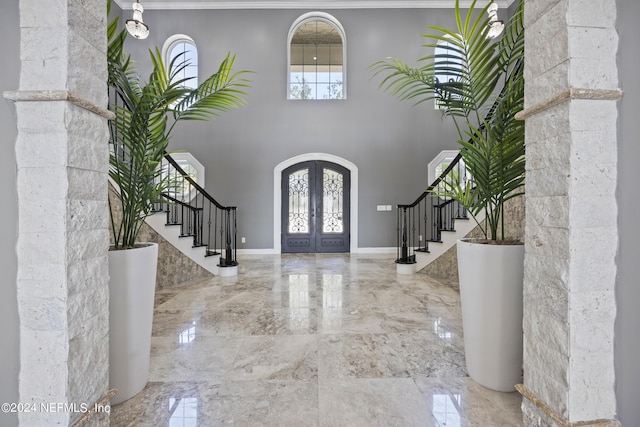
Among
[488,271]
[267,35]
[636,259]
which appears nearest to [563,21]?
[636,259]

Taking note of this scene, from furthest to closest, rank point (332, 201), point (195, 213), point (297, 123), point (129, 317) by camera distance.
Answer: point (332, 201)
point (297, 123)
point (195, 213)
point (129, 317)

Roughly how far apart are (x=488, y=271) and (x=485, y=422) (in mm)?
702

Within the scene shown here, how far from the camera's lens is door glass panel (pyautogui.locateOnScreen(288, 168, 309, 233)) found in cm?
691

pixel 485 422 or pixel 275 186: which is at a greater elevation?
pixel 275 186

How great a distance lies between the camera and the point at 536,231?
1232mm

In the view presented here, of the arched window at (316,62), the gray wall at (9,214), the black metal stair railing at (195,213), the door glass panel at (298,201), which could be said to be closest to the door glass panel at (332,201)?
the door glass panel at (298,201)

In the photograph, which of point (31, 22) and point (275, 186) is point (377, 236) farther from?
point (31, 22)

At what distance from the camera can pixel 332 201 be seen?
6969 mm

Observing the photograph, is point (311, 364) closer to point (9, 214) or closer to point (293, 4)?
point (9, 214)

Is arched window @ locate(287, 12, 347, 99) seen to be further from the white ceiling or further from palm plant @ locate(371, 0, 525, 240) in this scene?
palm plant @ locate(371, 0, 525, 240)

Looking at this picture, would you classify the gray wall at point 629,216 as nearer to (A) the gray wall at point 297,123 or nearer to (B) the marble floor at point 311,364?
(B) the marble floor at point 311,364

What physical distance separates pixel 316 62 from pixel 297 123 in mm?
1501

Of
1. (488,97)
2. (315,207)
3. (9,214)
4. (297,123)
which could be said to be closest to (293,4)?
(297,123)

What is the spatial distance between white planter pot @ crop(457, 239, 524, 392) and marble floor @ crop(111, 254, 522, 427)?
0.12m
